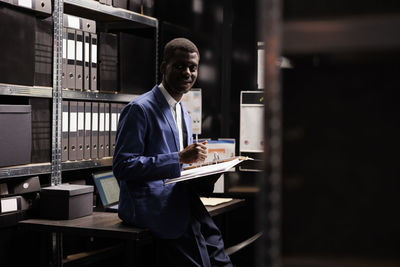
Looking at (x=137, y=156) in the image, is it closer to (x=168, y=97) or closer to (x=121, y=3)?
(x=168, y=97)

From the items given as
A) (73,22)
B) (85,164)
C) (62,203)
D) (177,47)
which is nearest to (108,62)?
(73,22)

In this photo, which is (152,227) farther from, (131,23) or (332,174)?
(131,23)

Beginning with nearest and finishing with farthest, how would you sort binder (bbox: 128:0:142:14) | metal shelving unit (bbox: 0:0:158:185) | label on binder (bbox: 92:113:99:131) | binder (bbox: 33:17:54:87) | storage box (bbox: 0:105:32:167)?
storage box (bbox: 0:105:32:167)
metal shelving unit (bbox: 0:0:158:185)
binder (bbox: 33:17:54:87)
label on binder (bbox: 92:113:99:131)
binder (bbox: 128:0:142:14)

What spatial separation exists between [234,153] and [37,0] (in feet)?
4.96

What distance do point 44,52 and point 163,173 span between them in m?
0.99

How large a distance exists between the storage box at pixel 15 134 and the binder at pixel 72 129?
0.32m

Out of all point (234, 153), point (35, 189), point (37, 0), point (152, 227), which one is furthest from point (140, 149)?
point (234, 153)

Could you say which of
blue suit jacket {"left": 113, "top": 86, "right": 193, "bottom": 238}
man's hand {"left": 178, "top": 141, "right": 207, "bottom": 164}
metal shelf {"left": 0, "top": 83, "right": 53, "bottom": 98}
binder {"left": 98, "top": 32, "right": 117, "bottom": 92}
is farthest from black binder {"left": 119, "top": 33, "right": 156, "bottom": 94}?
man's hand {"left": 178, "top": 141, "right": 207, "bottom": 164}

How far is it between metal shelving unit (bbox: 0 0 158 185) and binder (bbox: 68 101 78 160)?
0.13ft

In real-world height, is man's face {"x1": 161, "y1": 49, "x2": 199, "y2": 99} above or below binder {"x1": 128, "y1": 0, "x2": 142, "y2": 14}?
below

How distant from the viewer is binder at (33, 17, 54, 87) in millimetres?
2406

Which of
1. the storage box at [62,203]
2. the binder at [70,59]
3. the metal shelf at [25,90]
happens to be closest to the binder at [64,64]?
the binder at [70,59]

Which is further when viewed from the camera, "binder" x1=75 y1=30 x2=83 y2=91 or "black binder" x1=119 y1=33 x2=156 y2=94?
"black binder" x1=119 y1=33 x2=156 y2=94

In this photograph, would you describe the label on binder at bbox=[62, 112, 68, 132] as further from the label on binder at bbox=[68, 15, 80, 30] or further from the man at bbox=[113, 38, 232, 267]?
the man at bbox=[113, 38, 232, 267]
